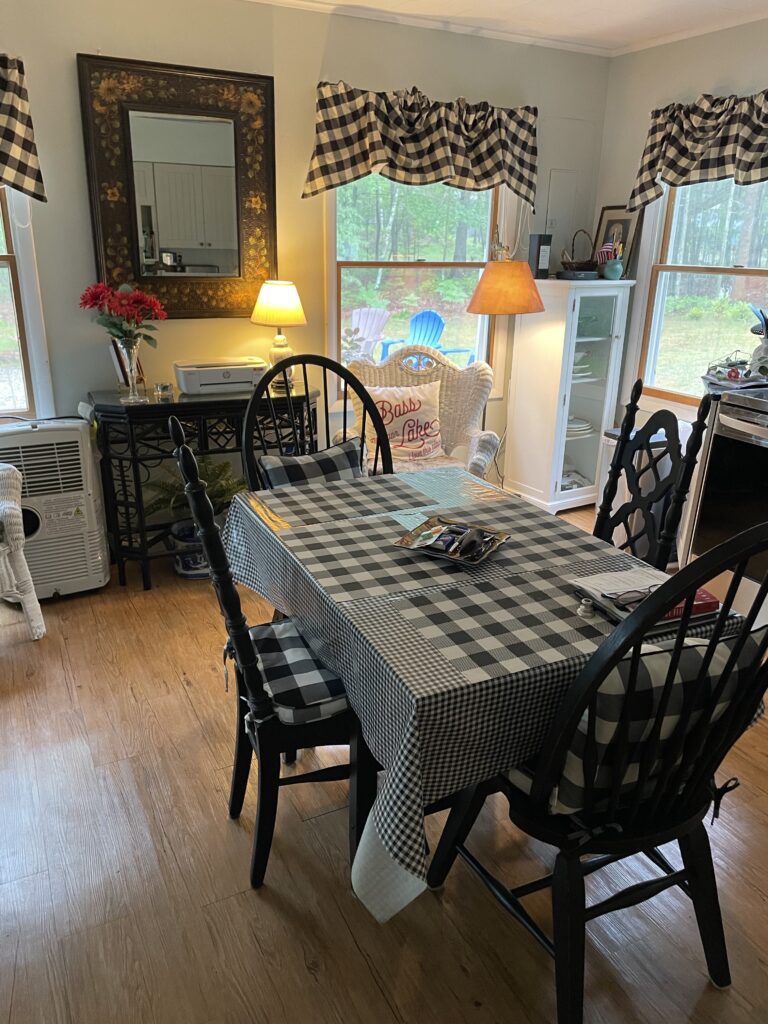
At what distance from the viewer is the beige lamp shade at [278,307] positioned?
3.27 m

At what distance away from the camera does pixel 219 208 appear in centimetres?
333

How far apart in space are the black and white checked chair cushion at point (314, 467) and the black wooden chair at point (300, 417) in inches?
0.9

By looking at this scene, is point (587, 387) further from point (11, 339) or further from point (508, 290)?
point (11, 339)

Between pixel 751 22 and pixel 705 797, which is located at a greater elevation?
pixel 751 22

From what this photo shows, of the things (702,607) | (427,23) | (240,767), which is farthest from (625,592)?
(427,23)

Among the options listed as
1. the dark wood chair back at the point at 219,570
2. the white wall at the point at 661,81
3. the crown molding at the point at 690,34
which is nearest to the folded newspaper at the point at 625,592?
Result: the dark wood chair back at the point at 219,570

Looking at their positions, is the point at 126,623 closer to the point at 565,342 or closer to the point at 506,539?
the point at 506,539

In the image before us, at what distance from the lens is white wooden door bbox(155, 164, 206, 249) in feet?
10.5

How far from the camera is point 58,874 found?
181 cm

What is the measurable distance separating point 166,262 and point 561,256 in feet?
7.21

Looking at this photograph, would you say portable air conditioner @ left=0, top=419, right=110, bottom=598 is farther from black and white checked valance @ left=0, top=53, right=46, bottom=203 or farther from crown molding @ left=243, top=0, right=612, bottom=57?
crown molding @ left=243, top=0, right=612, bottom=57

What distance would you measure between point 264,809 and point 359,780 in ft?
0.80

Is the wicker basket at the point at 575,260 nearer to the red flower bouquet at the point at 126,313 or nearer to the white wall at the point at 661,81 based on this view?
the white wall at the point at 661,81

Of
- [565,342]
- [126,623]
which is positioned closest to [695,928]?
[126,623]
